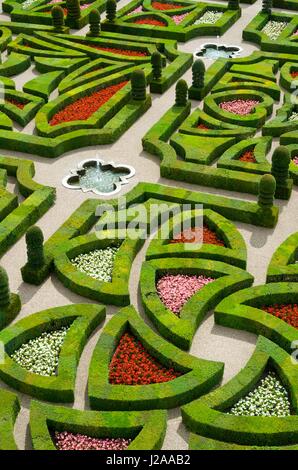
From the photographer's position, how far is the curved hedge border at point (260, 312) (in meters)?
20.9

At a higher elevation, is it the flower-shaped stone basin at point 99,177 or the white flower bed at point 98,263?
the flower-shaped stone basin at point 99,177

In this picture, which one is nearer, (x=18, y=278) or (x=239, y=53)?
(x=18, y=278)

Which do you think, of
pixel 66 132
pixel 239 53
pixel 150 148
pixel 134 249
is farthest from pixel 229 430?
pixel 239 53

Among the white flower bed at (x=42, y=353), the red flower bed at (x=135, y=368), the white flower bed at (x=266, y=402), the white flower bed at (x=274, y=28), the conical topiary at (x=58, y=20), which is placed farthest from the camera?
Answer: the white flower bed at (x=274, y=28)

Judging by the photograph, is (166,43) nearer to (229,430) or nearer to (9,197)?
(9,197)

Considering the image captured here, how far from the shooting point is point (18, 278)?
24.1 metres

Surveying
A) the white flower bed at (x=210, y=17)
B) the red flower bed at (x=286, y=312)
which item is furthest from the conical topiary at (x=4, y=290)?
the white flower bed at (x=210, y=17)

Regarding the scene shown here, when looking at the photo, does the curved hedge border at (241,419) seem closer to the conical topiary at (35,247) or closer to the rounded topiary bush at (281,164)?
the conical topiary at (35,247)

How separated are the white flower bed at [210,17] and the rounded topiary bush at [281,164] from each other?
20.5 meters

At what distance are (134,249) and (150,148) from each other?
8.02 m

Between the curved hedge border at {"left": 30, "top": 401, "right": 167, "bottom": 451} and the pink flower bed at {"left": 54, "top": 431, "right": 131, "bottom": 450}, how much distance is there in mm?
128

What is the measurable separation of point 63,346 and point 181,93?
1732 cm

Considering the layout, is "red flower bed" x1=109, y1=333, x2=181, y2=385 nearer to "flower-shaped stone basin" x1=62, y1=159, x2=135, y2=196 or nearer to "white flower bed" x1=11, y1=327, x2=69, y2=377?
"white flower bed" x1=11, y1=327, x2=69, y2=377

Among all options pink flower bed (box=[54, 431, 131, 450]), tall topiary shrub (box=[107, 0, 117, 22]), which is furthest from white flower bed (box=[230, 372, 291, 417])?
tall topiary shrub (box=[107, 0, 117, 22])
